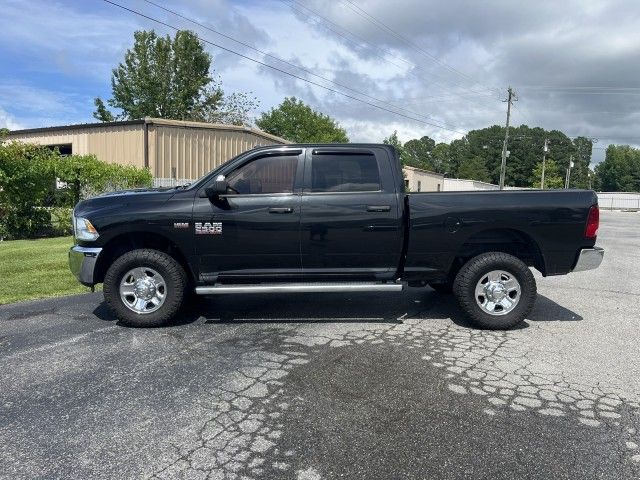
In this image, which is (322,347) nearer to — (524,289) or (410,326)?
(410,326)

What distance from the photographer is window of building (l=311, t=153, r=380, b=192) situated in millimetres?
5746

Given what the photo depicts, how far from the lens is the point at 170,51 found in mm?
42656

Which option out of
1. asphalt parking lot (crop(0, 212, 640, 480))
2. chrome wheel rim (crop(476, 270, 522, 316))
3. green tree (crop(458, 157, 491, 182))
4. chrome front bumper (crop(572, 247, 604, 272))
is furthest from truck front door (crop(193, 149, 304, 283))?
green tree (crop(458, 157, 491, 182))

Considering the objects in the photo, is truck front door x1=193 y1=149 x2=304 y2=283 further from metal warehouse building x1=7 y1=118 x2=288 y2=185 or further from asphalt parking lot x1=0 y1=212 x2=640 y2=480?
metal warehouse building x1=7 y1=118 x2=288 y2=185

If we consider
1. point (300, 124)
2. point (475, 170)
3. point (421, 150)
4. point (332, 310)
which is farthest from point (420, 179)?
point (421, 150)

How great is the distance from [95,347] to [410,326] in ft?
10.9

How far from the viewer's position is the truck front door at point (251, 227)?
556 centimetres

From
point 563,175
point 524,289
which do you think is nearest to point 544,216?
point 524,289

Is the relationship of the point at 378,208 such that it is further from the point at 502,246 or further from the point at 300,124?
the point at 300,124

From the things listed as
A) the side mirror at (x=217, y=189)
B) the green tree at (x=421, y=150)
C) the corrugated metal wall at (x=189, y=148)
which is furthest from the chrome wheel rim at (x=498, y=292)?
the green tree at (x=421, y=150)

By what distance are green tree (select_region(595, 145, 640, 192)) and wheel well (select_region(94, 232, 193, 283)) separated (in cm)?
12787

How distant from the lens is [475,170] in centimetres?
11144

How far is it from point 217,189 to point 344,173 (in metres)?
1.43

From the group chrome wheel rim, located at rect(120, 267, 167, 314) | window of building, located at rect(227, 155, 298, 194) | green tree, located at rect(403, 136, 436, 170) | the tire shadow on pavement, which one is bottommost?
the tire shadow on pavement
